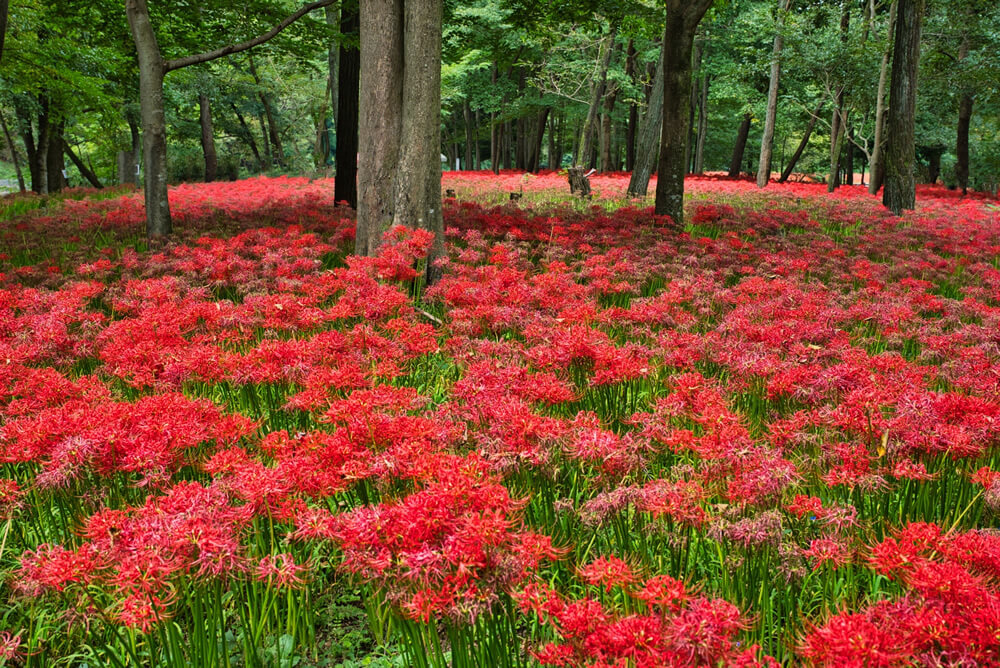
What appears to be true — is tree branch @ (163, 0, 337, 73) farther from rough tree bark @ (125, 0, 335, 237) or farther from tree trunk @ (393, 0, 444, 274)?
tree trunk @ (393, 0, 444, 274)

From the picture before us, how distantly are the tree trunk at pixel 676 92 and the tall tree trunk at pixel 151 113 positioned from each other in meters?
8.17

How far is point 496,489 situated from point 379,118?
6182 millimetres

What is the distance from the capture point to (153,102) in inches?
353

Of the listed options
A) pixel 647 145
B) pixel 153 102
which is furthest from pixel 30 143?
pixel 647 145

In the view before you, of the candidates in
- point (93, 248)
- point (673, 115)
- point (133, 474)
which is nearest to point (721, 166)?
point (673, 115)

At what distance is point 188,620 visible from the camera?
2.22 metres

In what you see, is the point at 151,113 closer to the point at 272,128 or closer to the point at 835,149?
the point at 835,149

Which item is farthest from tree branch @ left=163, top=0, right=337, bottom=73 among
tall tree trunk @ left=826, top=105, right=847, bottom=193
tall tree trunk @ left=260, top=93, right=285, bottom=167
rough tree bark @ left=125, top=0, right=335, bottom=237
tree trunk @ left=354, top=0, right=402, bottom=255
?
tall tree trunk @ left=260, top=93, right=285, bottom=167

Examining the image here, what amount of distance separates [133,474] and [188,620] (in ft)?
1.88

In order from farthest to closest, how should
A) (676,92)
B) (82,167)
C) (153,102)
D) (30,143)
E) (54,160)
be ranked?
1. (82,167)
2. (54,160)
3. (30,143)
4. (676,92)
5. (153,102)

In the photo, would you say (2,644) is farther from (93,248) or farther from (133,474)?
(93,248)

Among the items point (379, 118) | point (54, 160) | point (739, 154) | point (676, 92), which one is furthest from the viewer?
point (739, 154)

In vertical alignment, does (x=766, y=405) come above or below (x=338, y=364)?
below

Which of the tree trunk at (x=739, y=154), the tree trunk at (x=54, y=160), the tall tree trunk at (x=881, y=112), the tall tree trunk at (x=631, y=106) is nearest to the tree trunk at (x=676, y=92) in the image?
the tall tree trunk at (x=881, y=112)
